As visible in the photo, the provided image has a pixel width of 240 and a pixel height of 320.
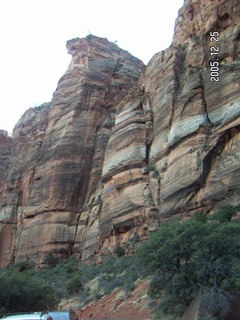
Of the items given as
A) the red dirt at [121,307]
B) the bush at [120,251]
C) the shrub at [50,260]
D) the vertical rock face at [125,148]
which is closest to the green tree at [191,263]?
the red dirt at [121,307]

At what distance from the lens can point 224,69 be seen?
77.8 feet

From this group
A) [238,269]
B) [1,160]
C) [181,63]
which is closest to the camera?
[238,269]

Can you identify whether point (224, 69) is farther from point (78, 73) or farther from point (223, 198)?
point (78, 73)

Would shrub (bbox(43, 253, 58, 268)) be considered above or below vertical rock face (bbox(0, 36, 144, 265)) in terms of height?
below

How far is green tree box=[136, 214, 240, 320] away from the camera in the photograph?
435 inches

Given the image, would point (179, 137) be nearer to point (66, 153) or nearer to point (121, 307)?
point (121, 307)

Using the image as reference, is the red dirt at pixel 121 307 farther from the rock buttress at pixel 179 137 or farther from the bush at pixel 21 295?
the rock buttress at pixel 179 137

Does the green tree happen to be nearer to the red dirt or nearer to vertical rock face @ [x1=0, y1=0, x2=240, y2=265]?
the red dirt

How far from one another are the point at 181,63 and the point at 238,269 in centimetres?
2224

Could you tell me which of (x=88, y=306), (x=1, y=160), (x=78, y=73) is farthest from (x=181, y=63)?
(x=1, y=160)
